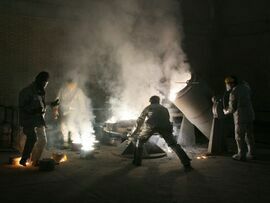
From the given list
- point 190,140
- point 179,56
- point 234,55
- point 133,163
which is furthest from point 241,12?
point 133,163

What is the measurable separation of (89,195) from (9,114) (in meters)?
7.94

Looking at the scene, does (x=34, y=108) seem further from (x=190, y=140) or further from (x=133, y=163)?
(x=190, y=140)

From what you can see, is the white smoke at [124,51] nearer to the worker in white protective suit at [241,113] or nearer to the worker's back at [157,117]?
the worker in white protective suit at [241,113]

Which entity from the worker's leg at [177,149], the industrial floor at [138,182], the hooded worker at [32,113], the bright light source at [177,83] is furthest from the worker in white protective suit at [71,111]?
the worker's leg at [177,149]

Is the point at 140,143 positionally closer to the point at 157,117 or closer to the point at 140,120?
the point at 140,120

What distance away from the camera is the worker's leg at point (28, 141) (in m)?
8.25

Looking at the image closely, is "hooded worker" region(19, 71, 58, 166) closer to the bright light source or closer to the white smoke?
the bright light source

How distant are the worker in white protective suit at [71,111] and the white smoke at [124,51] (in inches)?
80.0

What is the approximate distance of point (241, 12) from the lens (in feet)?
55.0

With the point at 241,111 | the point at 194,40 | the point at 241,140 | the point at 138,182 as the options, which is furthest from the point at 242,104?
the point at 194,40

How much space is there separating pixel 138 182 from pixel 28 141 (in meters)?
3.02

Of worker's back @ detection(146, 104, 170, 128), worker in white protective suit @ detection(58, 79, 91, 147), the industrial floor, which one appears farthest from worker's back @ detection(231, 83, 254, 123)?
worker in white protective suit @ detection(58, 79, 91, 147)

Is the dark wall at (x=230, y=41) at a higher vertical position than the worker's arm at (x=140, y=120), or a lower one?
higher

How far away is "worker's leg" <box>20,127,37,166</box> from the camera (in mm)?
8250
